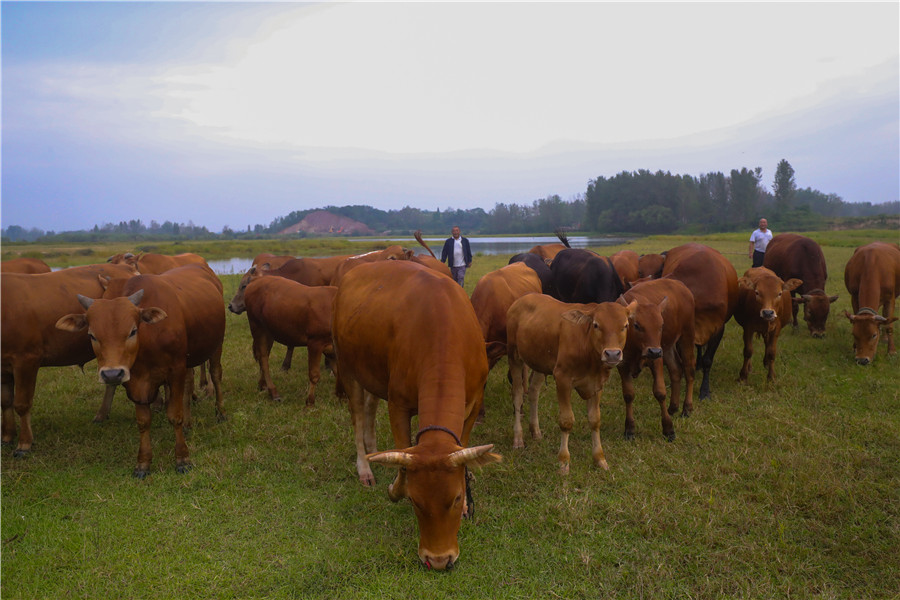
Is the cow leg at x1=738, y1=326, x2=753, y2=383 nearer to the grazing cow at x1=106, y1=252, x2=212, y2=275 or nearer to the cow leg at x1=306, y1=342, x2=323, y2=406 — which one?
the cow leg at x1=306, y1=342, x2=323, y2=406

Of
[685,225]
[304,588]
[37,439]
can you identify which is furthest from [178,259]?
[685,225]

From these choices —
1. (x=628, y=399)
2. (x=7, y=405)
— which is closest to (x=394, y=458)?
(x=628, y=399)

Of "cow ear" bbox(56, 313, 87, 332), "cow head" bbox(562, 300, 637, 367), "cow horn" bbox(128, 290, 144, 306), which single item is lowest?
"cow head" bbox(562, 300, 637, 367)

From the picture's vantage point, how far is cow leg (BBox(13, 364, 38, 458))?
6.11 meters

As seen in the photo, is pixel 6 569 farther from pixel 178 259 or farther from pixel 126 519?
pixel 178 259

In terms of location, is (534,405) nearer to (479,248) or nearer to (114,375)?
(114,375)

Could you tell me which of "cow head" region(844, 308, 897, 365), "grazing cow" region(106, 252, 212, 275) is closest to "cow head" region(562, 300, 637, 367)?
"cow head" region(844, 308, 897, 365)

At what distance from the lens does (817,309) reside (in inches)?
422

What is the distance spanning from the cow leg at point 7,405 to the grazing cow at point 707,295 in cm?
911

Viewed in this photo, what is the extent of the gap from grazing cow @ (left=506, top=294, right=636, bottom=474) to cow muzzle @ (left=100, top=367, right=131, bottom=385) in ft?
13.8

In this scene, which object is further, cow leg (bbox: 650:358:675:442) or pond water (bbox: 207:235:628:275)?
pond water (bbox: 207:235:628:275)

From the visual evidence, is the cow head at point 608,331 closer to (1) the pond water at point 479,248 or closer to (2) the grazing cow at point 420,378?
(2) the grazing cow at point 420,378

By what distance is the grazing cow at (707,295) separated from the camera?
8211 millimetres

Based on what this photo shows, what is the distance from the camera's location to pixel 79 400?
8.12 metres
